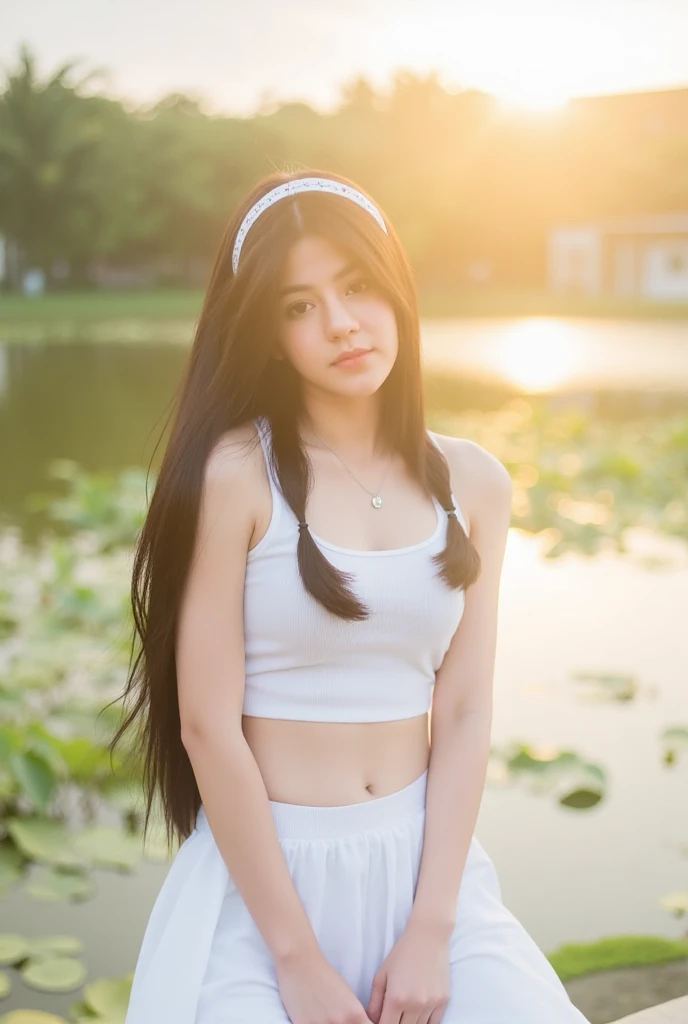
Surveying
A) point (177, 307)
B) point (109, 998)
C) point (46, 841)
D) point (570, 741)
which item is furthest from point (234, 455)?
point (177, 307)

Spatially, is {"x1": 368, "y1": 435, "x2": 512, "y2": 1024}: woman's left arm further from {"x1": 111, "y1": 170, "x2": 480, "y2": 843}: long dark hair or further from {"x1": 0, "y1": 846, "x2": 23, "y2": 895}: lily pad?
{"x1": 0, "y1": 846, "x2": 23, "y2": 895}: lily pad

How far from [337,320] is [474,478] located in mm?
267

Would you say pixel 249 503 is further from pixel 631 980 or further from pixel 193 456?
pixel 631 980

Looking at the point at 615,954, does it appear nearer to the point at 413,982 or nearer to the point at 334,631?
the point at 413,982

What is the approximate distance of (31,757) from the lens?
220cm

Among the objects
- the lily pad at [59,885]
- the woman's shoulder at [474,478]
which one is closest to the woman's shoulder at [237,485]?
the woman's shoulder at [474,478]

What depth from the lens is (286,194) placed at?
119 cm

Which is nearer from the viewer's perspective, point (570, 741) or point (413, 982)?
point (413, 982)

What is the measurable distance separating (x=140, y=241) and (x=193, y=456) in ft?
100

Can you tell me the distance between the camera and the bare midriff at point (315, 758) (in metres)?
1.19

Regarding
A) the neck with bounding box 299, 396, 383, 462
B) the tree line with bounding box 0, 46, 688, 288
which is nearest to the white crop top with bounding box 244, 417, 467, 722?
the neck with bounding box 299, 396, 383, 462

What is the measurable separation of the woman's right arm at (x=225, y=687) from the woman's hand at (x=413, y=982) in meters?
0.11

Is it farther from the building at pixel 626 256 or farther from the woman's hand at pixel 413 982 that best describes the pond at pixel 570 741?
the building at pixel 626 256

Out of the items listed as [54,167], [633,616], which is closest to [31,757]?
[633,616]
